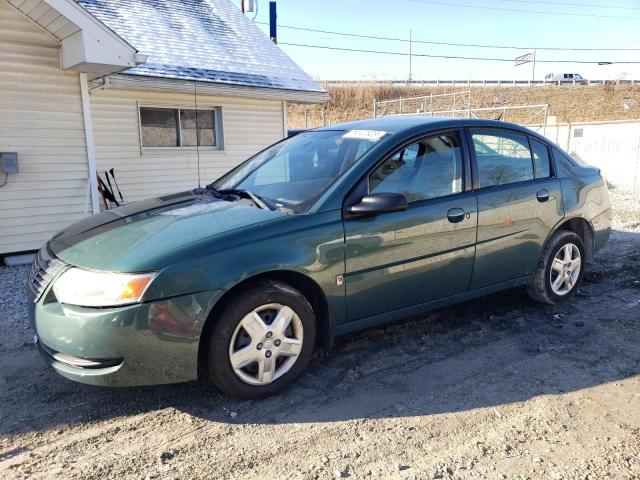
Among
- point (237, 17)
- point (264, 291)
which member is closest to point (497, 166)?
point (264, 291)

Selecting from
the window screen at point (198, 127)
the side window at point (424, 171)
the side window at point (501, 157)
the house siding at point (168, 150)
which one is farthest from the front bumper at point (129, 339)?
the window screen at point (198, 127)

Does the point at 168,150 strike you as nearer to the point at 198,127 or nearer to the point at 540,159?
the point at 198,127

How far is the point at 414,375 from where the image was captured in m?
3.37

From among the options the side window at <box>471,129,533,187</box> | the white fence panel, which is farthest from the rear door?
the white fence panel

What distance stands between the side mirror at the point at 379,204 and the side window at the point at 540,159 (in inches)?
71.8

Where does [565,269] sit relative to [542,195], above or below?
below

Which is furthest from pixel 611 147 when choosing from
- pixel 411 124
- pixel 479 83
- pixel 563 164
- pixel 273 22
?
pixel 479 83

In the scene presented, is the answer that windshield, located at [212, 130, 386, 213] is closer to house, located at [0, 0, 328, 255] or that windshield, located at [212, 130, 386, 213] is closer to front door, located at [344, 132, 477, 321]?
front door, located at [344, 132, 477, 321]

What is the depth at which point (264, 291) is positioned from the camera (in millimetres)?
2943

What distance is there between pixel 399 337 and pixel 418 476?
1.63 metres

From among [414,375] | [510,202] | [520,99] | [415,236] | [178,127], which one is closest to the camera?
[414,375]

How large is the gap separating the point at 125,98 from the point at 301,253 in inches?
281

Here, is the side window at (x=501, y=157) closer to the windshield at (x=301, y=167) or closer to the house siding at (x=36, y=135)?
the windshield at (x=301, y=167)

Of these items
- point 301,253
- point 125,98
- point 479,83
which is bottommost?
point 301,253
